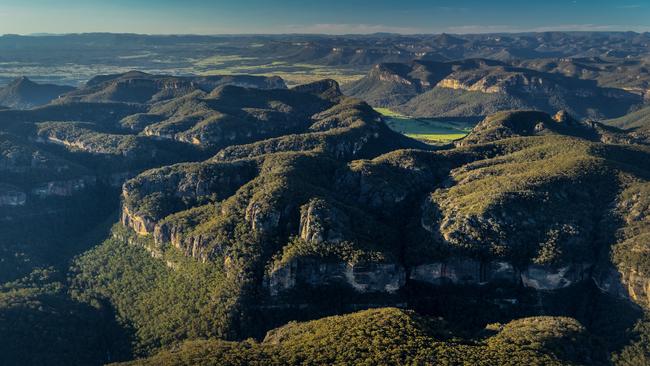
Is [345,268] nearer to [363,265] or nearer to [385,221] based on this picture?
[363,265]

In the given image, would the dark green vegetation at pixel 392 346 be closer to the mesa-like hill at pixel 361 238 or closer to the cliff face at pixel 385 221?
the mesa-like hill at pixel 361 238

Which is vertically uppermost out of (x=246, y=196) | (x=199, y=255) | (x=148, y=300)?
(x=246, y=196)

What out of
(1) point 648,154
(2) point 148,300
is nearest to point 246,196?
(2) point 148,300

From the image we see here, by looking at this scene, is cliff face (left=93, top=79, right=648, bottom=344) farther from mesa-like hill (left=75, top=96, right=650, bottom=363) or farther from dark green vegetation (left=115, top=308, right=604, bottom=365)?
dark green vegetation (left=115, top=308, right=604, bottom=365)

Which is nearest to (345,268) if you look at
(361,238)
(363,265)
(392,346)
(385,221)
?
(363,265)

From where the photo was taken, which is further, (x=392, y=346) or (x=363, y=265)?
(x=363, y=265)

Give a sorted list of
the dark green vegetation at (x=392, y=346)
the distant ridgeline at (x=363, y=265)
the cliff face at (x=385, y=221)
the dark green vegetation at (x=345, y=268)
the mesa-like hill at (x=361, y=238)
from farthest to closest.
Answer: the cliff face at (x=385, y=221), the mesa-like hill at (x=361, y=238), the dark green vegetation at (x=345, y=268), the distant ridgeline at (x=363, y=265), the dark green vegetation at (x=392, y=346)

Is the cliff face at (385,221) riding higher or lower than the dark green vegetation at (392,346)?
higher

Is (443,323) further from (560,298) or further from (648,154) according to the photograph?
(648,154)

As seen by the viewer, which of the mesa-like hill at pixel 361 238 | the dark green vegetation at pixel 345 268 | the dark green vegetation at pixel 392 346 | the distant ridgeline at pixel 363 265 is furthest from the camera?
the mesa-like hill at pixel 361 238

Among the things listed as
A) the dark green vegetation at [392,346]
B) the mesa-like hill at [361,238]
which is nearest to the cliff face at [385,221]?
the mesa-like hill at [361,238]

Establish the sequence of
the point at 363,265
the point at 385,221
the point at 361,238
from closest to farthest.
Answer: the point at 363,265 → the point at 361,238 → the point at 385,221
